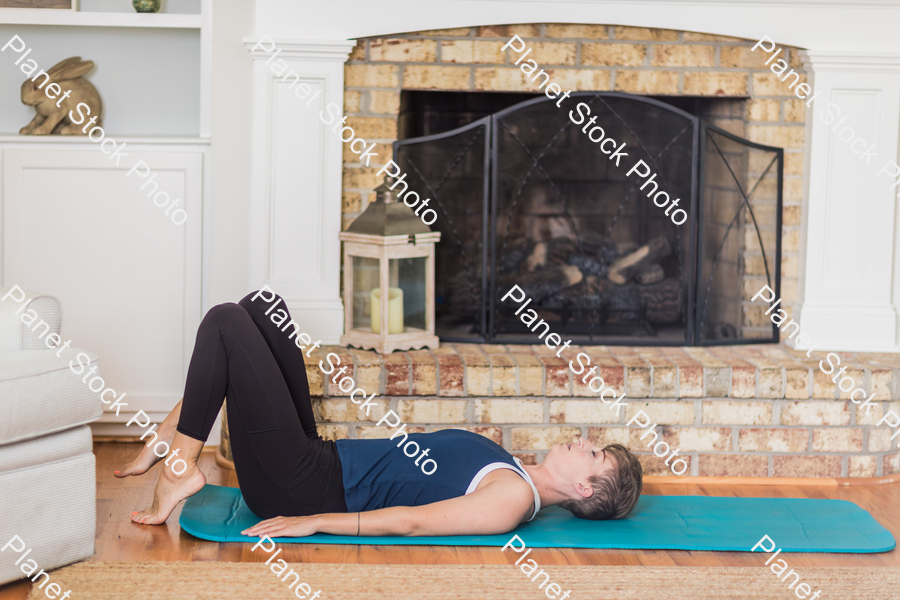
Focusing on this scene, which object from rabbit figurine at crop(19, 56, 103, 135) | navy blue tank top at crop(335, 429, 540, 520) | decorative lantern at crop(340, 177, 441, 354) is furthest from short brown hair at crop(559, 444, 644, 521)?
rabbit figurine at crop(19, 56, 103, 135)

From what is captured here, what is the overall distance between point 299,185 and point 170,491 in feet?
3.77

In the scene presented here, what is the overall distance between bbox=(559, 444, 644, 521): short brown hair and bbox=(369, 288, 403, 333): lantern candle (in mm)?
869

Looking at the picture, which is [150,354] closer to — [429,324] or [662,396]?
[429,324]

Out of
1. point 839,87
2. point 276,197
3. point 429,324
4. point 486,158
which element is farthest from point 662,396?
point 276,197

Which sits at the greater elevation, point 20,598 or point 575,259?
point 575,259

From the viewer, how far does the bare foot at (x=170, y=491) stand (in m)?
1.98

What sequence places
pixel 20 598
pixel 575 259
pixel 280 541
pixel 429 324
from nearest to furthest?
1. pixel 20 598
2. pixel 280 541
3. pixel 429 324
4. pixel 575 259

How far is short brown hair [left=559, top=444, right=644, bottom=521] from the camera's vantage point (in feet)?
6.69

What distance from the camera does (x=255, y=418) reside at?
1929 mm

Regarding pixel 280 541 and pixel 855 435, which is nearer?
pixel 280 541

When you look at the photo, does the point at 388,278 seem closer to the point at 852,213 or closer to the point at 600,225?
the point at 600,225

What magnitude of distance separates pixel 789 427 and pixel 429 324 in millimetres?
1175

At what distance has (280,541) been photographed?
203cm

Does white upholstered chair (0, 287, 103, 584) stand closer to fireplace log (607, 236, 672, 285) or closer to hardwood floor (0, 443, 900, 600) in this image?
hardwood floor (0, 443, 900, 600)
